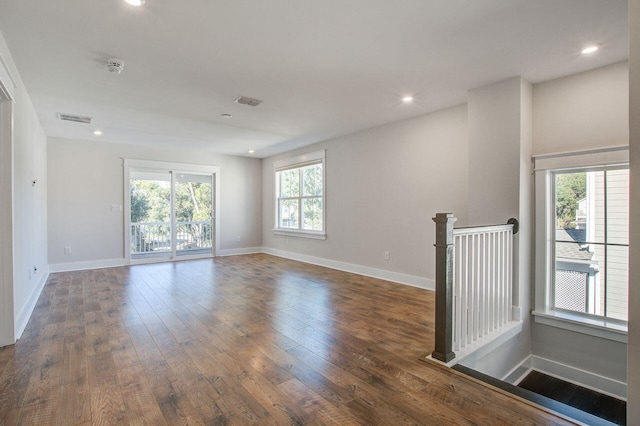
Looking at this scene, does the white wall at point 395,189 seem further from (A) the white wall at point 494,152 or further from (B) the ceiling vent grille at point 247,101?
(B) the ceiling vent grille at point 247,101

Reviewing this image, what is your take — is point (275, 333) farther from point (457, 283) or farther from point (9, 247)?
point (9, 247)

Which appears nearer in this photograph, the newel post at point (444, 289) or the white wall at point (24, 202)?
the newel post at point (444, 289)

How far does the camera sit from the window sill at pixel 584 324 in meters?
2.70

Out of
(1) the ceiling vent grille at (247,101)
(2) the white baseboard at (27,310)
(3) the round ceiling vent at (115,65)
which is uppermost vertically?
(1) the ceiling vent grille at (247,101)

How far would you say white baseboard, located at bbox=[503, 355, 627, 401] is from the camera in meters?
2.72

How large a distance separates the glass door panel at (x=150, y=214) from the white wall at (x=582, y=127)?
6.51 metres

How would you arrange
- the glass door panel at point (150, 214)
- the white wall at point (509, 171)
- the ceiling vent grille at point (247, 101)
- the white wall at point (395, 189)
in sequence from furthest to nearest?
1. the glass door panel at point (150, 214)
2. the white wall at point (395, 189)
3. the ceiling vent grille at point (247, 101)
4. the white wall at point (509, 171)

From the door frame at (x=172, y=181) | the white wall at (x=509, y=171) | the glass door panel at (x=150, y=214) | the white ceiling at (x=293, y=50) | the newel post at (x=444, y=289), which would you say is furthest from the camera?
the glass door panel at (x=150, y=214)

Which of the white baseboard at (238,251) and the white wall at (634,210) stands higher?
the white wall at (634,210)

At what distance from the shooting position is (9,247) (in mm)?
2559

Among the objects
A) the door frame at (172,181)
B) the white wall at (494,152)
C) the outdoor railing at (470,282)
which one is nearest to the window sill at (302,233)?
the door frame at (172,181)

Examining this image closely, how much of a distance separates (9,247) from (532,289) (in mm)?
4754

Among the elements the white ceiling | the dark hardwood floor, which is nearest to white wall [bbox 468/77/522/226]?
the white ceiling

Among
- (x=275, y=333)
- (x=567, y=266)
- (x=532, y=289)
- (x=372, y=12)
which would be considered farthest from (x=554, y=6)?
(x=275, y=333)
